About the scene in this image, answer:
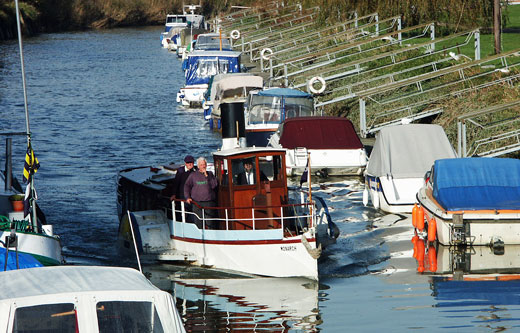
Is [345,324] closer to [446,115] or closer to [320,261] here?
[320,261]

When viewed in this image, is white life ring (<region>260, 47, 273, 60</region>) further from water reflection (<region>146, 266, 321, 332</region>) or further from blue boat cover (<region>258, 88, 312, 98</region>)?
water reflection (<region>146, 266, 321, 332</region>)

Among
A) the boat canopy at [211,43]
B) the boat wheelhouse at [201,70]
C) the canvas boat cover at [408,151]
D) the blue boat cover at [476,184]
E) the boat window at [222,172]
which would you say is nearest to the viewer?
the boat window at [222,172]

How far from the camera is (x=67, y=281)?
12.0 m

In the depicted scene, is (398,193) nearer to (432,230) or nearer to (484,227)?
(432,230)

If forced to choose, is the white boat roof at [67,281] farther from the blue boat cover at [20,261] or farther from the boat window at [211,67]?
the boat window at [211,67]

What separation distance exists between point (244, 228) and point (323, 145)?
1156 cm

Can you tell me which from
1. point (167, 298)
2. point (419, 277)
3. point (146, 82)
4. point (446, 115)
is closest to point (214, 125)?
point (446, 115)

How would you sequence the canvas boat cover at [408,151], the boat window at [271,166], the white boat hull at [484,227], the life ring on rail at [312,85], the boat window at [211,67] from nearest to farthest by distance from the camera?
1. the boat window at [271,166]
2. the white boat hull at [484,227]
3. the canvas boat cover at [408,151]
4. the life ring on rail at [312,85]
5. the boat window at [211,67]

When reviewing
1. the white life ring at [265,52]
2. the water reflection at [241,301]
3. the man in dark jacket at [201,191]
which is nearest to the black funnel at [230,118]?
the man in dark jacket at [201,191]

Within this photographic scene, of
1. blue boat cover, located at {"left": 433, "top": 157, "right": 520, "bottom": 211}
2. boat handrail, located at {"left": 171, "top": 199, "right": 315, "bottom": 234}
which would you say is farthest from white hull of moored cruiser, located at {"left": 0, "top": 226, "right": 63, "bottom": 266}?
blue boat cover, located at {"left": 433, "top": 157, "right": 520, "bottom": 211}

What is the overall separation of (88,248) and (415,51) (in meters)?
25.6

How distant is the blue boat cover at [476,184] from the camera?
74.1 ft

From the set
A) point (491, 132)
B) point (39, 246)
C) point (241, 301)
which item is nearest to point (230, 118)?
point (241, 301)

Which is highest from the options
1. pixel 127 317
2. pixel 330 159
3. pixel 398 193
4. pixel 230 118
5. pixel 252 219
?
pixel 230 118
